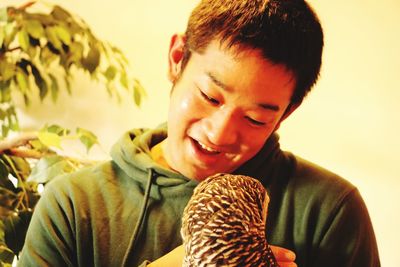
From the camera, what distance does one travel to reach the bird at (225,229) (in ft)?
1.56

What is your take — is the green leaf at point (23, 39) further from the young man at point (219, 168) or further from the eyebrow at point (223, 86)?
the eyebrow at point (223, 86)

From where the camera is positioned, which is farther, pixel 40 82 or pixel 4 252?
pixel 40 82

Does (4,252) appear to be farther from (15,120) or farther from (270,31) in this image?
(270,31)

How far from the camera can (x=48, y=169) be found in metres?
1.13

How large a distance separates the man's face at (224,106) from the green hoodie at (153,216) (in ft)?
0.35

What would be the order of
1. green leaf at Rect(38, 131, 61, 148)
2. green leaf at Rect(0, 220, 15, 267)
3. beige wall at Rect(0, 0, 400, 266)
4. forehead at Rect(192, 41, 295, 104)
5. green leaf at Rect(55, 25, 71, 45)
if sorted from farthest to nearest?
beige wall at Rect(0, 0, 400, 266) → green leaf at Rect(55, 25, 71, 45) → green leaf at Rect(38, 131, 61, 148) → green leaf at Rect(0, 220, 15, 267) → forehead at Rect(192, 41, 295, 104)

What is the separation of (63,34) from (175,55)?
2.20 ft

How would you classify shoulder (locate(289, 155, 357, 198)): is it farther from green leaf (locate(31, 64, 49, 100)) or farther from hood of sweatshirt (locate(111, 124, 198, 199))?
green leaf (locate(31, 64, 49, 100))

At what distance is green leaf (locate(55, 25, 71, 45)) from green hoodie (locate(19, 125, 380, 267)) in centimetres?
63

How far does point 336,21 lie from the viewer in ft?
5.46

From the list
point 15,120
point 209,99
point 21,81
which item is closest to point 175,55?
point 209,99

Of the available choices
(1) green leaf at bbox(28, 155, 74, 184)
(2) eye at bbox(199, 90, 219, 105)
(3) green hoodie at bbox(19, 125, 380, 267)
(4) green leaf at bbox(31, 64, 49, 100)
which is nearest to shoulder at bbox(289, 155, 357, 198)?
(3) green hoodie at bbox(19, 125, 380, 267)

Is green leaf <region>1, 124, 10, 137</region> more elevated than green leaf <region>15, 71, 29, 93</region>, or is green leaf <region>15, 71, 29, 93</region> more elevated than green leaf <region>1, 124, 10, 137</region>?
green leaf <region>15, 71, 29, 93</region>

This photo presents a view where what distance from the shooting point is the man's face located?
2.17 feet
